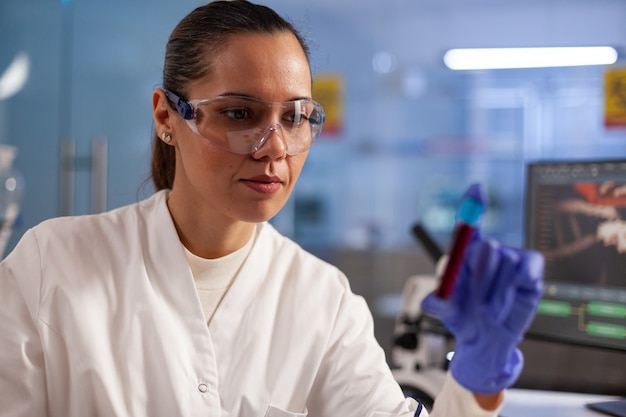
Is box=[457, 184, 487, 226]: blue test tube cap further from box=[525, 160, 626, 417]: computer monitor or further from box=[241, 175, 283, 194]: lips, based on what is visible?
box=[525, 160, 626, 417]: computer monitor

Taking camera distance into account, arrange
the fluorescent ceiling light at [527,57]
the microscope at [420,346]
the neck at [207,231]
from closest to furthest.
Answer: the neck at [207,231] → the microscope at [420,346] → the fluorescent ceiling light at [527,57]

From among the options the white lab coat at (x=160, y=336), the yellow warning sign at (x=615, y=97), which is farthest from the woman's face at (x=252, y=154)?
the yellow warning sign at (x=615, y=97)

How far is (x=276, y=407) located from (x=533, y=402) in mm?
708

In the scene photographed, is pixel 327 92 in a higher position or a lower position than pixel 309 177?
higher

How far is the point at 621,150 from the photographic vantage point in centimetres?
438

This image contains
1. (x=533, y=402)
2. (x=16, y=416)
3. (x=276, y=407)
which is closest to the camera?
(x=16, y=416)

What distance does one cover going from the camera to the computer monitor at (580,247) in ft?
5.64

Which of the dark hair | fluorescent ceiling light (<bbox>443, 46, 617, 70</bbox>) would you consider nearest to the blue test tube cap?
the dark hair

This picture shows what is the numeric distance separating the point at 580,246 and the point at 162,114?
1052mm

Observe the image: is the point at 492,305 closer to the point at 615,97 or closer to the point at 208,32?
the point at 208,32

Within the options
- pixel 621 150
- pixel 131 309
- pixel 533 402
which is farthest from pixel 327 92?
pixel 131 309

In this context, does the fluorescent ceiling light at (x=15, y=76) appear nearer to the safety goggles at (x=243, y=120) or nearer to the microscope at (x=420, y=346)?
the microscope at (x=420, y=346)

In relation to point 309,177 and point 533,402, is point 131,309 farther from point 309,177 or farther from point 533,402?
point 309,177

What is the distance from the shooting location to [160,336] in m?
1.29
